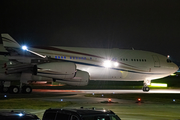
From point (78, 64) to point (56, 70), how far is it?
4.55m

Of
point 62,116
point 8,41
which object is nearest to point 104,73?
point 8,41

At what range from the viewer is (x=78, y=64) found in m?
32.8

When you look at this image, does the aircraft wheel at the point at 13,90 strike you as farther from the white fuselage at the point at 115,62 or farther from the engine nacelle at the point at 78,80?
the white fuselage at the point at 115,62

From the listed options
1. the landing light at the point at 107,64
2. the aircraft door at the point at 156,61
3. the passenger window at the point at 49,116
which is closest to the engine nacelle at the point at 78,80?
the landing light at the point at 107,64

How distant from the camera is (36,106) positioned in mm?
18859

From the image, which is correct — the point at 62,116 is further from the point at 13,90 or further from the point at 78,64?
the point at 78,64

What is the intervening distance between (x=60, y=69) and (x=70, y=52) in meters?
4.22

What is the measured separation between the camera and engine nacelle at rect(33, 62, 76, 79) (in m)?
28.4

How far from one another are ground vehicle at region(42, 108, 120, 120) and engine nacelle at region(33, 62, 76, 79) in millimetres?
20155

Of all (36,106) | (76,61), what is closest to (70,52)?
(76,61)

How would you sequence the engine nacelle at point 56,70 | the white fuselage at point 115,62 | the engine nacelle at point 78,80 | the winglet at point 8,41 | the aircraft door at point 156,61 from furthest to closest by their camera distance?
the aircraft door at point 156,61, the white fuselage at point 115,62, the winglet at point 8,41, the engine nacelle at point 78,80, the engine nacelle at point 56,70

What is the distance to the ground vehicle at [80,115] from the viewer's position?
24.8ft

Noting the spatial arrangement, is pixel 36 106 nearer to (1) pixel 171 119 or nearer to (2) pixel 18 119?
(1) pixel 171 119

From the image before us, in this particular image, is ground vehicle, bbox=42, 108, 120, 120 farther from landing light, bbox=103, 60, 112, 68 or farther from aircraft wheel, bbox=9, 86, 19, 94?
landing light, bbox=103, 60, 112, 68
